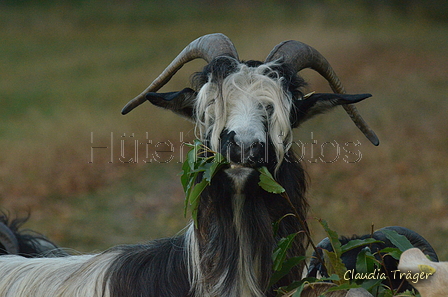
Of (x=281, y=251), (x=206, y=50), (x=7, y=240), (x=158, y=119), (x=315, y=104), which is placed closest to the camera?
(x=281, y=251)

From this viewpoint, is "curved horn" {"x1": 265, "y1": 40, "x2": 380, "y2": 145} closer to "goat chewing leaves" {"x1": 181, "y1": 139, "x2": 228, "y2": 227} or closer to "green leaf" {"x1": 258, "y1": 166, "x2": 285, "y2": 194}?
"goat chewing leaves" {"x1": 181, "y1": 139, "x2": 228, "y2": 227}

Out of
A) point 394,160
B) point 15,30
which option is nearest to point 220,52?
point 394,160

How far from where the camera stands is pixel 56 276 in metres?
5.27

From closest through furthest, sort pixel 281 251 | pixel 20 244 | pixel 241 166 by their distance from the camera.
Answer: pixel 241 166 < pixel 281 251 < pixel 20 244

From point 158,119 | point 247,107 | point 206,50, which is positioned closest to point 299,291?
point 247,107

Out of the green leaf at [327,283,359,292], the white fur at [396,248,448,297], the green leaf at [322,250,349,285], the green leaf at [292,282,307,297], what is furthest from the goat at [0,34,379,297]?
the white fur at [396,248,448,297]

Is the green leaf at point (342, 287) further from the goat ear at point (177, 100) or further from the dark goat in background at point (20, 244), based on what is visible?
the dark goat in background at point (20, 244)

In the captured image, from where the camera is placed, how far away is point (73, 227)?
1180 cm

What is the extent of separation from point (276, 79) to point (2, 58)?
27834 millimetres

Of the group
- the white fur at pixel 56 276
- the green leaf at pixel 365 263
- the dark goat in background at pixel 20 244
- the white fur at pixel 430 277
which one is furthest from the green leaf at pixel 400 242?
the dark goat in background at pixel 20 244

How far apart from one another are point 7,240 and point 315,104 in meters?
3.37

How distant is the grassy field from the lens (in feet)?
40.0

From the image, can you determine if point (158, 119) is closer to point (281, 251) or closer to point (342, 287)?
point (281, 251)

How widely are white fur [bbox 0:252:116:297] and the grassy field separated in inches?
56.6
